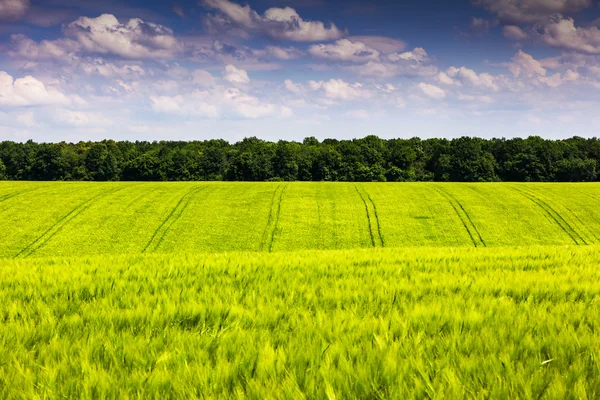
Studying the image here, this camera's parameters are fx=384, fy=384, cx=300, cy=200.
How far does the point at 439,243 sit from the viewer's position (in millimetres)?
37781

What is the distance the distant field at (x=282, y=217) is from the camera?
37.8 meters

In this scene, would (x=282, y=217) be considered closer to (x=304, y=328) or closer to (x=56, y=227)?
(x=56, y=227)

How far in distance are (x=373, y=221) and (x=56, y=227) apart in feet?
112

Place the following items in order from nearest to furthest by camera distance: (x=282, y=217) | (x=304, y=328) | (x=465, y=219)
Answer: (x=304, y=328), (x=465, y=219), (x=282, y=217)

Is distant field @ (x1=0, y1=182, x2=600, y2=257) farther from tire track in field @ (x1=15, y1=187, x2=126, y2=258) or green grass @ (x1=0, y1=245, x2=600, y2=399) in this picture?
green grass @ (x1=0, y1=245, x2=600, y2=399)

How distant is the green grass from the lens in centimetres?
253

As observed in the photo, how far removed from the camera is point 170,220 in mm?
43406

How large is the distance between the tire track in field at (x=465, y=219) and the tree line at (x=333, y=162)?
192 feet

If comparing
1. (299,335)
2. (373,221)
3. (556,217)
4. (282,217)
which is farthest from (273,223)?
(299,335)

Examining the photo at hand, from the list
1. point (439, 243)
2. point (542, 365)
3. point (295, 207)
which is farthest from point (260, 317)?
point (295, 207)

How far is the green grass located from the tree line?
10826 cm

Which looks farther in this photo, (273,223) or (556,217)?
(556,217)

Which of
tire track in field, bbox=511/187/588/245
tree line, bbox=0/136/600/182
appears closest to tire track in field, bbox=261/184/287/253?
tire track in field, bbox=511/187/588/245

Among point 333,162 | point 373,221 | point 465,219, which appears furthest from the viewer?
point 333,162
